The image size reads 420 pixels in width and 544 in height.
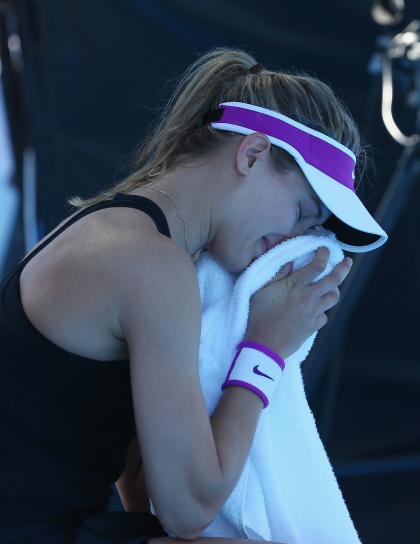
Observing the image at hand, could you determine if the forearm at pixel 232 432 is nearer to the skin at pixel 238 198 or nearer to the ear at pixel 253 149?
the skin at pixel 238 198

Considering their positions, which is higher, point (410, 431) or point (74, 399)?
point (74, 399)

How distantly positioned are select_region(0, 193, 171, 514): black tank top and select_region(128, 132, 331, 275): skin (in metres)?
0.08

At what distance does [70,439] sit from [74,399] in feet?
→ 0.21

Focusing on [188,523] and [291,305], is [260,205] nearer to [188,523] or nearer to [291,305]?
[291,305]

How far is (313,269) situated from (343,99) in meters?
1.22

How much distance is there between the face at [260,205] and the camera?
1.35m

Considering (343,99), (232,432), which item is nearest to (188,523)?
(232,432)

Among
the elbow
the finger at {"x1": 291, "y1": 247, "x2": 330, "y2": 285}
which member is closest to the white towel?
the finger at {"x1": 291, "y1": 247, "x2": 330, "y2": 285}

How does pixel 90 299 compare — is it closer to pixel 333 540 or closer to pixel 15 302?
pixel 15 302

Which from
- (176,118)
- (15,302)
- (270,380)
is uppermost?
(176,118)

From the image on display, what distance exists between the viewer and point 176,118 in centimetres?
149

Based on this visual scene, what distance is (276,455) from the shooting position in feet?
4.50

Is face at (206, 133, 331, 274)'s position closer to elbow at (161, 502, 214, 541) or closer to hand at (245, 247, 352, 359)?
hand at (245, 247, 352, 359)

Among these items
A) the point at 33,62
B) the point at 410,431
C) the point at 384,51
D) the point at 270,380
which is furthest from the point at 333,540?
the point at 33,62
